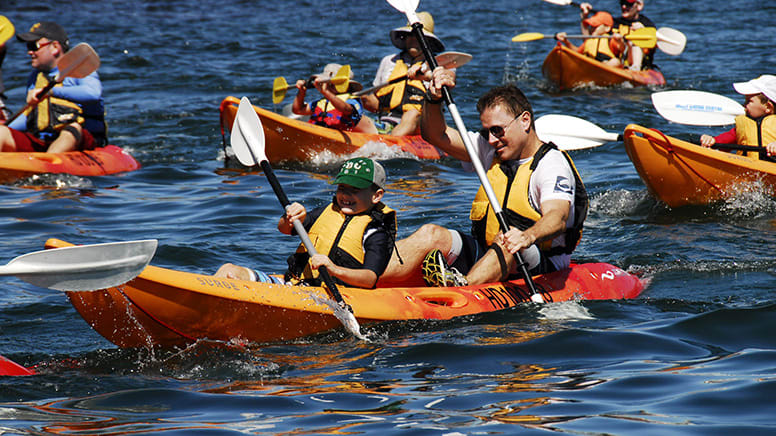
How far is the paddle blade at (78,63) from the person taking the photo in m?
8.01

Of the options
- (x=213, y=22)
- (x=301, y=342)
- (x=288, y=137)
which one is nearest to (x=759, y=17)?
(x=213, y=22)

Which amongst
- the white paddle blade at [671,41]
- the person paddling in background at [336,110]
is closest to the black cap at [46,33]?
the person paddling in background at [336,110]

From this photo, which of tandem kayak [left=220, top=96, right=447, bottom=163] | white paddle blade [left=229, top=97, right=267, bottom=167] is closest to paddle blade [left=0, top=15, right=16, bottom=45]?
tandem kayak [left=220, top=96, right=447, bottom=163]

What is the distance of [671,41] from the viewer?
13164 millimetres

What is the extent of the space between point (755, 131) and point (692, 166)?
0.59 metres

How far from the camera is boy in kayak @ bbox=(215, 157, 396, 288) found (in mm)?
4598

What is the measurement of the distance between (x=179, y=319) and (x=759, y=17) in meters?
16.1

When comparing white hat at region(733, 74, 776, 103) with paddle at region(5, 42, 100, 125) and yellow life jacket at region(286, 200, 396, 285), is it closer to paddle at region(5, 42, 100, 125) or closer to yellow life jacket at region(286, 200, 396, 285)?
yellow life jacket at region(286, 200, 396, 285)

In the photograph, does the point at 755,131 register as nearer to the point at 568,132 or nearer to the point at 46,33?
the point at 568,132

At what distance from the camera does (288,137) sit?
29.9 ft

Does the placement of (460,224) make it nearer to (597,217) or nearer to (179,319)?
(597,217)

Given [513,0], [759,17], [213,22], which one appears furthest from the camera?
[513,0]

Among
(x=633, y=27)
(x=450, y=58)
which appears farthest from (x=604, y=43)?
(x=450, y=58)

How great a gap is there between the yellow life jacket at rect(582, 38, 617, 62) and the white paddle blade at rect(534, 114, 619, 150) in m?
6.56
